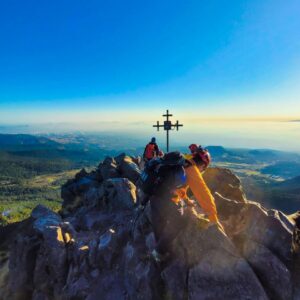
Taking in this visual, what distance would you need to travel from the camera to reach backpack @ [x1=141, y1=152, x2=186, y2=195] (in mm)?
13789

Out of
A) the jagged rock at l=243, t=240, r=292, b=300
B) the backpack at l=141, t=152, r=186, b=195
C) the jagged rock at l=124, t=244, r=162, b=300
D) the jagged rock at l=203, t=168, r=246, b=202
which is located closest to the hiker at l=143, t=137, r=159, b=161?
the jagged rock at l=203, t=168, r=246, b=202

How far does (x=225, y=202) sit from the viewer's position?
1833cm

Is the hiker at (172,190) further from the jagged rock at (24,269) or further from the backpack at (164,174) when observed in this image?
the jagged rock at (24,269)

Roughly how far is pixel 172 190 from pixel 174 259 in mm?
3899

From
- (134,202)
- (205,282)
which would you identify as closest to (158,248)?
(205,282)

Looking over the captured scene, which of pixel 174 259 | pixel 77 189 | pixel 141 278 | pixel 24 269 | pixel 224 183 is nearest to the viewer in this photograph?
pixel 174 259

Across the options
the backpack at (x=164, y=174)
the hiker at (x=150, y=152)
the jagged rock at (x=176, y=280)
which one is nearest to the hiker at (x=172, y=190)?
the backpack at (x=164, y=174)

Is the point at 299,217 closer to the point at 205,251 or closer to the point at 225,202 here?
the point at 225,202

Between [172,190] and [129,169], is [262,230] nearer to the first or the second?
[172,190]

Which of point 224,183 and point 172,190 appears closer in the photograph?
point 172,190

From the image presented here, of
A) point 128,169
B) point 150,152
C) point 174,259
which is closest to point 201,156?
point 174,259

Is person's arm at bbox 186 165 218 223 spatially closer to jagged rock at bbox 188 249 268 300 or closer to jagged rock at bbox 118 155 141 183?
jagged rock at bbox 188 249 268 300

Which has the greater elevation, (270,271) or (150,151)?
(150,151)

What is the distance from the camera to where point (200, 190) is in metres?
13.5
